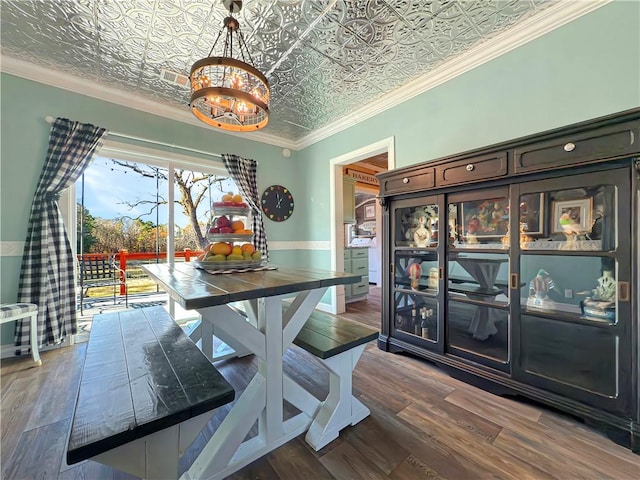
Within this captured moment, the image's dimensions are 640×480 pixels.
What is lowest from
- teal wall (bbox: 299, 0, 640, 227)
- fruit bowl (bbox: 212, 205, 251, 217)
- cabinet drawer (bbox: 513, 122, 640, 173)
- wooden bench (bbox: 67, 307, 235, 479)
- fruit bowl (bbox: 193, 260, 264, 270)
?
wooden bench (bbox: 67, 307, 235, 479)

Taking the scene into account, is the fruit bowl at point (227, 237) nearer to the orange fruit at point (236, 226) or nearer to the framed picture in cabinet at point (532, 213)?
the orange fruit at point (236, 226)

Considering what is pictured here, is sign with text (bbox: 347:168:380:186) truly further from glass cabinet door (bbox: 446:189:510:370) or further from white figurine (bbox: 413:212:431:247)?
glass cabinet door (bbox: 446:189:510:370)

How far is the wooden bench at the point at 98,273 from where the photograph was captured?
293 centimetres

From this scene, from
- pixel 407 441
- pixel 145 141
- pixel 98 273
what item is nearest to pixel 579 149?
pixel 407 441

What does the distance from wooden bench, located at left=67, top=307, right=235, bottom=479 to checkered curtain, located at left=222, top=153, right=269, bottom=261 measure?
2.53 metres

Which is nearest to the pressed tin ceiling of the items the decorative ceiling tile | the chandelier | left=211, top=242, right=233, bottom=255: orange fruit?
the decorative ceiling tile

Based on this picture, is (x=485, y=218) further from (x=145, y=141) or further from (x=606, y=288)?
(x=145, y=141)

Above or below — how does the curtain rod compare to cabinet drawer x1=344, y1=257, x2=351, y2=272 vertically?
above

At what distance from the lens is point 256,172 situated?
3.96 m

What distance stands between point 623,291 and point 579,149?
793 mm

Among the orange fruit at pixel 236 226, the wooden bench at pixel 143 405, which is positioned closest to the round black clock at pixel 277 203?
the orange fruit at pixel 236 226

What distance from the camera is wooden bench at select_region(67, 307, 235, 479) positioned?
77 centimetres

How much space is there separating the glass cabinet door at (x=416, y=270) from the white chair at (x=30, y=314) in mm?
3173

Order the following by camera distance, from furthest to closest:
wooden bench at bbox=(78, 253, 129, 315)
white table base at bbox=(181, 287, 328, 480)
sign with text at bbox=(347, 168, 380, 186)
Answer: sign with text at bbox=(347, 168, 380, 186) → wooden bench at bbox=(78, 253, 129, 315) → white table base at bbox=(181, 287, 328, 480)
